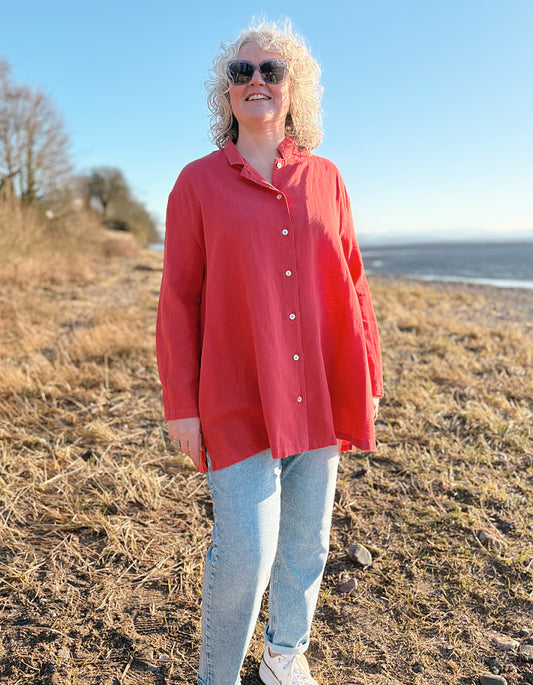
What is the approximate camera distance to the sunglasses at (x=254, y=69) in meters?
1.69

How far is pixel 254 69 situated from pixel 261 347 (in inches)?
36.5

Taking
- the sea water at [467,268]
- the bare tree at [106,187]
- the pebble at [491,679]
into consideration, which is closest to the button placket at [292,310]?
the pebble at [491,679]

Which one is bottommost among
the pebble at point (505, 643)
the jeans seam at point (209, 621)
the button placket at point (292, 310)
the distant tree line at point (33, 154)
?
the pebble at point (505, 643)

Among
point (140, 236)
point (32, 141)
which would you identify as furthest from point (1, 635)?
point (140, 236)

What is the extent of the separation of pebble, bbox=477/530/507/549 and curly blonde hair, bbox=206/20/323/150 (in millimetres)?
2189

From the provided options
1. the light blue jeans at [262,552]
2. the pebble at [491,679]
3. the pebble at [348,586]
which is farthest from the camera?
the pebble at [348,586]

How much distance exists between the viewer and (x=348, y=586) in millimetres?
2461

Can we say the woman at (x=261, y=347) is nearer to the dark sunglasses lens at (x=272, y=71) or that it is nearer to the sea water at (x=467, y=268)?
the dark sunglasses lens at (x=272, y=71)

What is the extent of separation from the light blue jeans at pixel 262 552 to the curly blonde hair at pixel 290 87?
114cm

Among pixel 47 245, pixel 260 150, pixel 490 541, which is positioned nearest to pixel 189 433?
pixel 260 150

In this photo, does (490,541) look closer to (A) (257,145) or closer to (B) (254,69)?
(A) (257,145)

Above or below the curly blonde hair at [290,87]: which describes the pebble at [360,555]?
below

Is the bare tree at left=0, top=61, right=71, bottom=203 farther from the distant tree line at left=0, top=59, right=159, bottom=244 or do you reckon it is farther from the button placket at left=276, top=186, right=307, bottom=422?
the button placket at left=276, top=186, right=307, bottom=422

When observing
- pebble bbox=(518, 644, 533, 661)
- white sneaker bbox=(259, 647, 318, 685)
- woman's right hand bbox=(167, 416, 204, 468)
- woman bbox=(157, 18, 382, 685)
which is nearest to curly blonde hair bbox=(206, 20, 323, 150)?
woman bbox=(157, 18, 382, 685)
